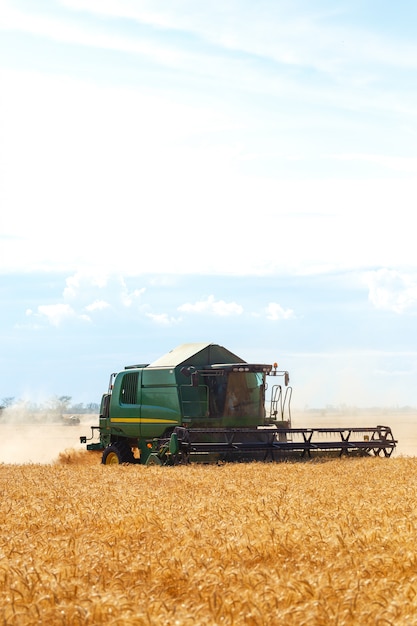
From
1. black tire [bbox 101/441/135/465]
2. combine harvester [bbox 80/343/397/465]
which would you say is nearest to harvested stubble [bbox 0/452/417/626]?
combine harvester [bbox 80/343/397/465]

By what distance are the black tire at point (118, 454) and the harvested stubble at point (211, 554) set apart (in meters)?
8.07

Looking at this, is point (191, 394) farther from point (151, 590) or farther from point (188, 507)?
point (151, 590)

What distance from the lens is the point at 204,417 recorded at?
70.1 ft

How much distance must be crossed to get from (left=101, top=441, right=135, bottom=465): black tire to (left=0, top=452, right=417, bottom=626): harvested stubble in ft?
26.5

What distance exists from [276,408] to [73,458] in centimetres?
735

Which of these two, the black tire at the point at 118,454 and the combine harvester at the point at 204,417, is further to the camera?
the black tire at the point at 118,454

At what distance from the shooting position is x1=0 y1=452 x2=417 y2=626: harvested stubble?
19.3 ft

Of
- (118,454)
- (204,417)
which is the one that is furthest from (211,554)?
(118,454)

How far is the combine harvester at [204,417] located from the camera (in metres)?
20.5

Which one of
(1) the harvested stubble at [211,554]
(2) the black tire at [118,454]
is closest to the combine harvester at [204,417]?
(2) the black tire at [118,454]

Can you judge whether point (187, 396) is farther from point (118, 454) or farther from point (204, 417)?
point (118, 454)

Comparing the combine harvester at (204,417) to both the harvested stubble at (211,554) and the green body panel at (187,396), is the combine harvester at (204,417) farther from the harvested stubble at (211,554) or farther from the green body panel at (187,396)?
the harvested stubble at (211,554)

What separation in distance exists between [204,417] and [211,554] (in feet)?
43.7

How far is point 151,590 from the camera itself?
259 inches
